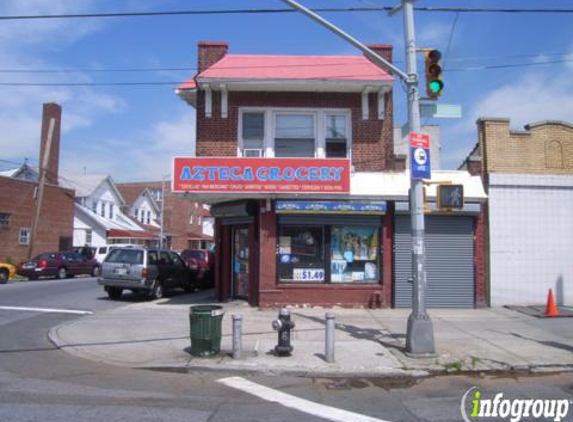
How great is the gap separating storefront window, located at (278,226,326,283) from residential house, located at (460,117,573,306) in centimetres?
501

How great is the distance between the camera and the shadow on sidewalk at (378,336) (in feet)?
35.2

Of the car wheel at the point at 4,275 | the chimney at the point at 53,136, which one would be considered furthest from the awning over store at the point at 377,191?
the chimney at the point at 53,136

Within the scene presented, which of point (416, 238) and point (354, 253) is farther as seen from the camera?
point (354, 253)

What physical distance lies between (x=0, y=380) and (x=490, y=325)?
10.4 metres

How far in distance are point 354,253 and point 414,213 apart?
6.02 meters

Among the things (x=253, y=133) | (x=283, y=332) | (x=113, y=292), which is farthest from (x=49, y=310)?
(x=283, y=332)

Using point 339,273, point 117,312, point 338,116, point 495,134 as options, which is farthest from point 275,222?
point 495,134

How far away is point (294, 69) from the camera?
56.7 feet

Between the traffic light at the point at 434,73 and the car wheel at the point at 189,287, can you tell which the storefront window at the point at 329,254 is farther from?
the car wheel at the point at 189,287

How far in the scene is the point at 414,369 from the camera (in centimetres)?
895

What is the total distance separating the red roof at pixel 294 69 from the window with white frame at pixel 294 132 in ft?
3.42

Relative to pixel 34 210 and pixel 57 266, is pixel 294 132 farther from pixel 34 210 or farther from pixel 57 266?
pixel 34 210

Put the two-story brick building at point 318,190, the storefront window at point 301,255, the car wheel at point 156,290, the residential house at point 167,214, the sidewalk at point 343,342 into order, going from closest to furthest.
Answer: the sidewalk at point 343,342 → the two-story brick building at point 318,190 → the storefront window at point 301,255 → the car wheel at point 156,290 → the residential house at point 167,214

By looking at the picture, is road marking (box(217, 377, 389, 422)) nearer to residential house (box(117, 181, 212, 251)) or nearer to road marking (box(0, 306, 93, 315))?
road marking (box(0, 306, 93, 315))
